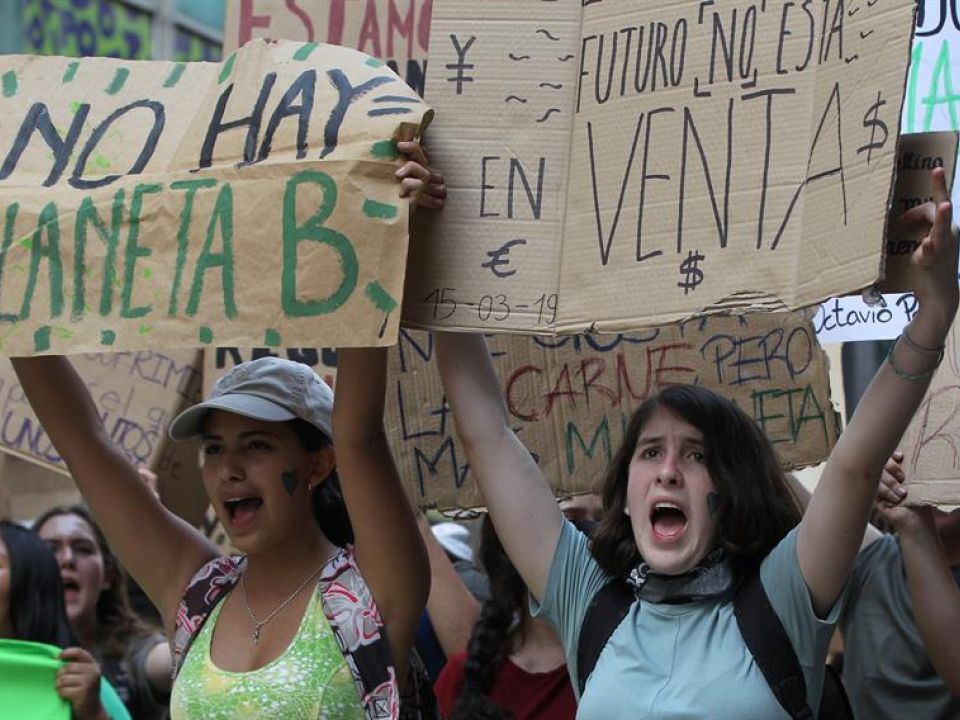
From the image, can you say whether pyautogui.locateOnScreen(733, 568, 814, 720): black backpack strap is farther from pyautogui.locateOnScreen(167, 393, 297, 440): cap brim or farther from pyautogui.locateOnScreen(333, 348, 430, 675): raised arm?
pyautogui.locateOnScreen(167, 393, 297, 440): cap brim

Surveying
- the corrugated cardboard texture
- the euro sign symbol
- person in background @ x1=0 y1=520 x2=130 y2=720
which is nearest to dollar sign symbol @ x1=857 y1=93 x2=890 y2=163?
the euro sign symbol

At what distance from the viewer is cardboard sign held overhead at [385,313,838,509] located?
343cm

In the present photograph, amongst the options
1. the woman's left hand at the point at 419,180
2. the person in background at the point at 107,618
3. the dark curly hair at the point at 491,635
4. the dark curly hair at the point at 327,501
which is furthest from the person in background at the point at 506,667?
the woman's left hand at the point at 419,180

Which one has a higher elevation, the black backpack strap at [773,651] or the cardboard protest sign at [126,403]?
the cardboard protest sign at [126,403]

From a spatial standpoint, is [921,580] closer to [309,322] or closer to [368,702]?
[368,702]

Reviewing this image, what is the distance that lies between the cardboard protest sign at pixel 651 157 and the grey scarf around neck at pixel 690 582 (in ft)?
1.46

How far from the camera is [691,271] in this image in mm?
2645

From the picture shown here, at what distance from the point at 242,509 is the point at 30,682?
868mm

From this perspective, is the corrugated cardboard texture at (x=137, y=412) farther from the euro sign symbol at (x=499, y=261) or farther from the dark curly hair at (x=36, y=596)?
the euro sign symbol at (x=499, y=261)

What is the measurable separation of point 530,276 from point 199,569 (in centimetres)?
90

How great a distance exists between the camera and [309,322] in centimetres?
268

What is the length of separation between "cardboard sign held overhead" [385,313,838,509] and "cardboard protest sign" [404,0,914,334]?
0.75m

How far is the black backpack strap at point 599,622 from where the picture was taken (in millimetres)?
2828

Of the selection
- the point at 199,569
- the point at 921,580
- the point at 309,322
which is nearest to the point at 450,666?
Answer: the point at 199,569
